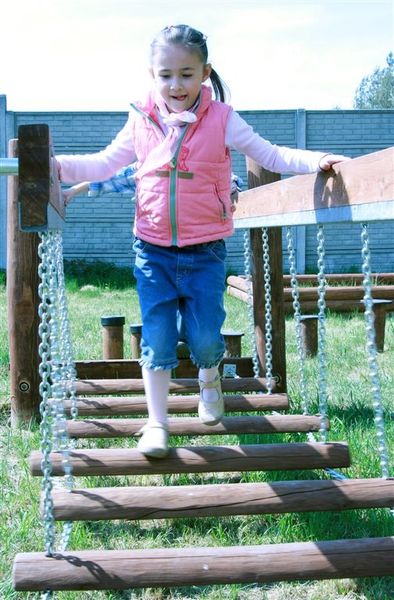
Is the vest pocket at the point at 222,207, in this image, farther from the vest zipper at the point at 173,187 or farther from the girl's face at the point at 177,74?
the girl's face at the point at 177,74

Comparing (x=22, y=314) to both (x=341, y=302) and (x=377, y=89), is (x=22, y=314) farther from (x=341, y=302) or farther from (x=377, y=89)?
(x=377, y=89)

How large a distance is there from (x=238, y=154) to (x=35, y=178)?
11.9 meters

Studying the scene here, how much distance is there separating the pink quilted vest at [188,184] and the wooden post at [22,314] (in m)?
1.69

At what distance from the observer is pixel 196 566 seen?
8.07 ft

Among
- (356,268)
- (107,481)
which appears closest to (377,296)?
(107,481)

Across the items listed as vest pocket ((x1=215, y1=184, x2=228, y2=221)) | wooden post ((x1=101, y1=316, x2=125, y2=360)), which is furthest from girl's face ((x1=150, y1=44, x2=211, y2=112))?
wooden post ((x1=101, y1=316, x2=125, y2=360))

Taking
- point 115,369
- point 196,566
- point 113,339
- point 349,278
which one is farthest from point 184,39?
point 349,278

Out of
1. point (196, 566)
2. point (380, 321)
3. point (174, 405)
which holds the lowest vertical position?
point (196, 566)

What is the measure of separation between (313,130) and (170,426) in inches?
465

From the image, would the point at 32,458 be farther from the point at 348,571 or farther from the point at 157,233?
the point at 348,571

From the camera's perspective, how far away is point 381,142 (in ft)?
48.7

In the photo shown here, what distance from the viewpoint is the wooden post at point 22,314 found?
4695mm

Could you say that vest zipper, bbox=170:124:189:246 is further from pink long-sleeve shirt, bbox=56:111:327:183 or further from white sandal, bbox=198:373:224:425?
white sandal, bbox=198:373:224:425

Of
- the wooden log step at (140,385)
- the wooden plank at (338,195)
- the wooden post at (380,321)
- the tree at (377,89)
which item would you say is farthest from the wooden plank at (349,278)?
the tree at (377,89)
